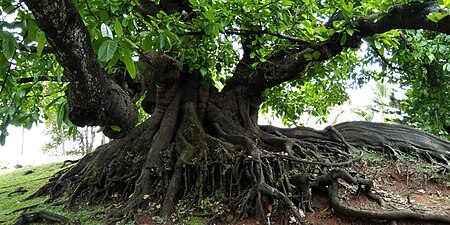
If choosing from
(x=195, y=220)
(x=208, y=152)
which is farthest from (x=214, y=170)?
(x=195, y=220)

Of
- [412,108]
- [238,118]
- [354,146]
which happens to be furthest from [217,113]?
[412,108]

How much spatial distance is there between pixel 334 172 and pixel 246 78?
2.65 meters

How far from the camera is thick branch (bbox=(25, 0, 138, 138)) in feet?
6.84

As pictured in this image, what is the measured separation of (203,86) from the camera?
6.23 meters

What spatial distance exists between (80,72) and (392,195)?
3808 mm

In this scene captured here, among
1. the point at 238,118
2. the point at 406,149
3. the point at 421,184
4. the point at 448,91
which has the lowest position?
the point at 421,184

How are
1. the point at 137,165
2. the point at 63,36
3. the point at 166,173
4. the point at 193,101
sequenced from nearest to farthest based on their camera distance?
the point at 63,36
the point at 166,173
the point at 137,165
the point at 193,101

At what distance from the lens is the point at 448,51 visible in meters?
4.51

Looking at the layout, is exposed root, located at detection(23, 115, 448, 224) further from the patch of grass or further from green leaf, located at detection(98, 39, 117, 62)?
green leaf, located at detection(98, 39, 117, 62)

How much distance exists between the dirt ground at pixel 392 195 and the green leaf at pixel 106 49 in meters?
2.89

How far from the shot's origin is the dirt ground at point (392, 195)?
384 centimetres

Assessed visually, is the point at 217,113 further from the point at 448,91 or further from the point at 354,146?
the point at 448,91

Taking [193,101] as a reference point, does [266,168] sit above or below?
below

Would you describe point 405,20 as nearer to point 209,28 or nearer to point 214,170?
point 209,28
